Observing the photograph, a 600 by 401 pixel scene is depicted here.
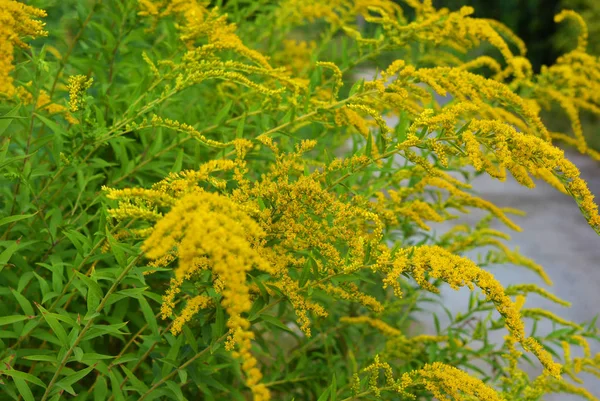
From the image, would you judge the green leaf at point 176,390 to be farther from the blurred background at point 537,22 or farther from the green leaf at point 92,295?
the blurred background at point 537,22

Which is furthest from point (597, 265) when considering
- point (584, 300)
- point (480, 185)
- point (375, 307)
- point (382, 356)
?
point (375, 307)

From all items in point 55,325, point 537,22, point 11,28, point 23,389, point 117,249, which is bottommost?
point 537,22

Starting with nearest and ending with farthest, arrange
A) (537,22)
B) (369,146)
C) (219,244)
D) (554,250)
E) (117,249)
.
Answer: (219,244), (117,249), (369,146), (554,250), (537,22)

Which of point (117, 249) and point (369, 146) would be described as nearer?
point (117, 249)

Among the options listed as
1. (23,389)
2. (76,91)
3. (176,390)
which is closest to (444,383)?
(176,390)

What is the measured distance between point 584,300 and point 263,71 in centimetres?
545

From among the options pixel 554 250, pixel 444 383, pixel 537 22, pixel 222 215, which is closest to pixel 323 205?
pixel 222 215

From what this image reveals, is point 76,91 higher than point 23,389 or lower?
higher

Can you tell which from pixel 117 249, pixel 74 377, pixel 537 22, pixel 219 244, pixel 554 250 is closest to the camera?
pixel 219 244

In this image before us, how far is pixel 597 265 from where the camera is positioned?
7.09m

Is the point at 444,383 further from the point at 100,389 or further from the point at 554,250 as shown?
the point at 554,250

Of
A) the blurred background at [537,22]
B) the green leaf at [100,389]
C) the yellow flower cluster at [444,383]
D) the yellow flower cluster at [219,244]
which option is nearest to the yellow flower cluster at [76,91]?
the yellow flower cluster at [219,244]

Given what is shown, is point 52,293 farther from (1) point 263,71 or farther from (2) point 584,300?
(2) point 584,300

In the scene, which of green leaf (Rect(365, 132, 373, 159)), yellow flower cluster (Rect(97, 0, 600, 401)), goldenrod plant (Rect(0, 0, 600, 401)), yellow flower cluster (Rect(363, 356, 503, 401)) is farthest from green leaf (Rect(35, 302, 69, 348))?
green leaf (Rect(365, 132, 373, 159))
